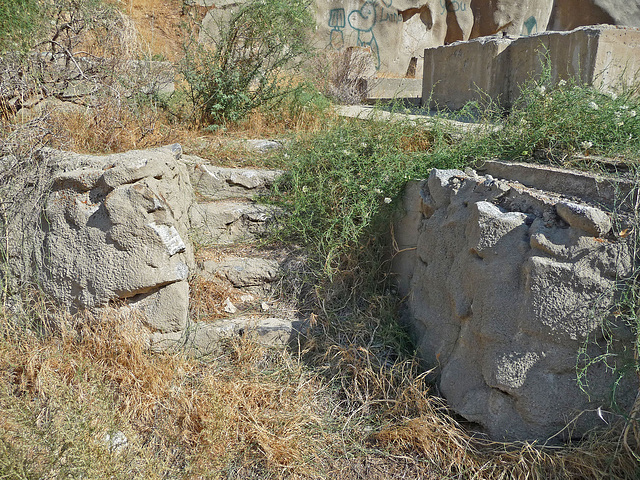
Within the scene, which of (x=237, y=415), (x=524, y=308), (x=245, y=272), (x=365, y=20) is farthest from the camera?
(x=365, y=20)

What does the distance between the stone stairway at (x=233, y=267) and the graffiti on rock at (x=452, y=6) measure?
1085cm

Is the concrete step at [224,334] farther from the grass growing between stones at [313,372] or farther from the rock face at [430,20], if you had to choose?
the rock face at [430,20]

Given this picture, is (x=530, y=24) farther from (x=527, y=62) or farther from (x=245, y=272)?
(x=245, y=272)

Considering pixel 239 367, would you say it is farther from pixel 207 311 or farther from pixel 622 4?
pixel 622 4

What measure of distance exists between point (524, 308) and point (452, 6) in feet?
40.6

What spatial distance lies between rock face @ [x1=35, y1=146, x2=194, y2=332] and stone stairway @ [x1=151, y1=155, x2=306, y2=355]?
0.63ft

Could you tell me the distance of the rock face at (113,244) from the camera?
2.63 m

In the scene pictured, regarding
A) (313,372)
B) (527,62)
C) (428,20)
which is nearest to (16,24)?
(313,372)

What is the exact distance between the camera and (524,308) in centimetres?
211

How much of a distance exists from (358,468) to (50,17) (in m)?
4.16

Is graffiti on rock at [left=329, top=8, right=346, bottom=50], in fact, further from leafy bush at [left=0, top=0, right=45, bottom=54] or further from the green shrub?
the green shrub

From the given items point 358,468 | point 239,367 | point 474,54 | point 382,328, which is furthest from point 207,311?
point 474,54

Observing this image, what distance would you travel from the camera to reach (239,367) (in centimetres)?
270

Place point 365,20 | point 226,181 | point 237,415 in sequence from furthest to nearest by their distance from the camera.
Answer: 1. point 365,20
2. point 226,181
3. point 237,415
